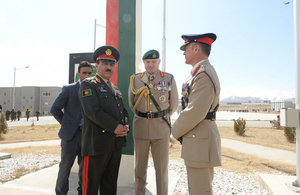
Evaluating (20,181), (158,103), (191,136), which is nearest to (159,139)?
(158,103)

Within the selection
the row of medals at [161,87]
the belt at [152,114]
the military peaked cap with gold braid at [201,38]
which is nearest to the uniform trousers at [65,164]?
the belt at [152,114]

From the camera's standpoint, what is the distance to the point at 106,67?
2.35m

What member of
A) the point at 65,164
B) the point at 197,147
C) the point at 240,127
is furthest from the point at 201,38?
the point at 240,127

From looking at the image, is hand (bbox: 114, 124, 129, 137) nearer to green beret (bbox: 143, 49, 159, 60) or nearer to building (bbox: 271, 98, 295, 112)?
green beret (bbox: 143, 49, 159, 60)

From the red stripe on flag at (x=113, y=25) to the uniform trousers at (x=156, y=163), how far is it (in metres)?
1.42

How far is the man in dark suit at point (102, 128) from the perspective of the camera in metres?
2.06

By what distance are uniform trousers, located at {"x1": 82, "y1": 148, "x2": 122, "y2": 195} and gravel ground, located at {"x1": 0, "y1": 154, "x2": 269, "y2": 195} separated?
4.76 feet

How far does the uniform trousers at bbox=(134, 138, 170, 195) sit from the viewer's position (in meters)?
2.62

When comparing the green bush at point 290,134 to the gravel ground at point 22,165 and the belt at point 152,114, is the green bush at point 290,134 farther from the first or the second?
the gravel ground at point 22,165

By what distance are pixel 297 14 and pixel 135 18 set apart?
2968mm

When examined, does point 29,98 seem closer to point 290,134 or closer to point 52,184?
point 52,184

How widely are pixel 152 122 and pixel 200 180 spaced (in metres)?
1.09

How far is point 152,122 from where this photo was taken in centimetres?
263

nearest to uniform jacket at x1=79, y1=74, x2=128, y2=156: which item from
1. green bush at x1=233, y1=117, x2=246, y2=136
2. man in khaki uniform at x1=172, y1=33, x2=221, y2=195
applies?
man in khaki uniform at x1=172, y1=33, x2=221, y2=195
